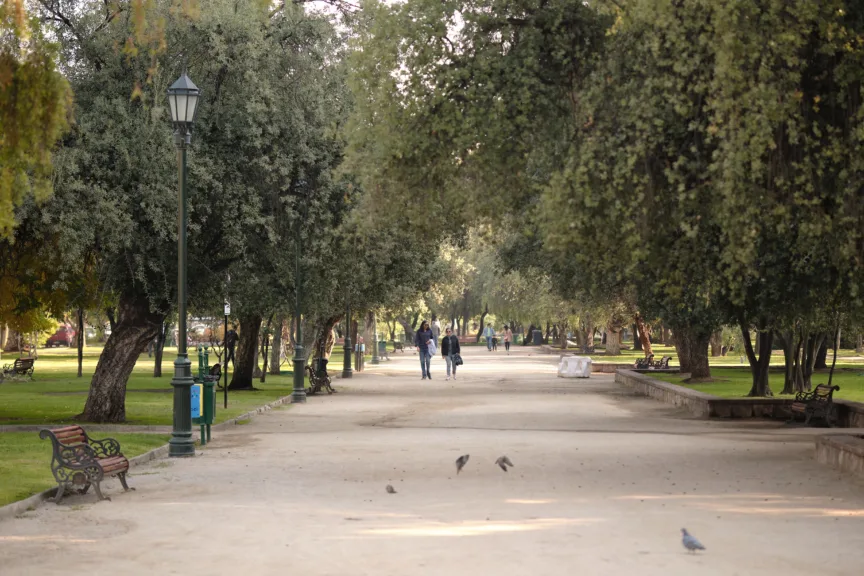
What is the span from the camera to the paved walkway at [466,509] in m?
9.47

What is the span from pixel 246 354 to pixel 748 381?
16.5 metres

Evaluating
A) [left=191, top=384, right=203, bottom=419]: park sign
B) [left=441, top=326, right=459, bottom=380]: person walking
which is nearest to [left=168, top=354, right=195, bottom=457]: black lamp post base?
[left=191, top=384, right=203, bottom=419]: park sign

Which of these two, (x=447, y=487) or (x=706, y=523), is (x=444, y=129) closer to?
(x=447, y=487)

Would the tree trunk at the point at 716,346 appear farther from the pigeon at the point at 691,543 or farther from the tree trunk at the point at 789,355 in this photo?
the pigeon at the point at 691,543

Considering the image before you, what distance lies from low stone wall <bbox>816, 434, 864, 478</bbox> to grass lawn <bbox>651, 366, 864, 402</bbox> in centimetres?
1369

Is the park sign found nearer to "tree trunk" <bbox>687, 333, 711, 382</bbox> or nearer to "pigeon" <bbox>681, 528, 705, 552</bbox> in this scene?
"pigeon" <bbox>681, 528, 705, 552</bbox>

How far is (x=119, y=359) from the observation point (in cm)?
2409

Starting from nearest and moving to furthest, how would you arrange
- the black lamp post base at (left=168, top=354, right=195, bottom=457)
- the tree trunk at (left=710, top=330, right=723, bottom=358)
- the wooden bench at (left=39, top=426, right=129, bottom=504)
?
the wooden bench at (left=39, top=426, right=129, bottom=504), the black lamp post base at (left=168, top=354, right=195, bottom=457), the tree trunk at (left=710, top=330, right=723, bottom=358)

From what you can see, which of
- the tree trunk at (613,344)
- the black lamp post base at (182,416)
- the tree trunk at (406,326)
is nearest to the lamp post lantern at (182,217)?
the black lamp post base at (182,416)

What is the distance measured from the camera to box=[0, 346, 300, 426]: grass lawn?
2584 centimetres

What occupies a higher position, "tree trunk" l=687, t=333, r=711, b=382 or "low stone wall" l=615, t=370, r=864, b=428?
"tree trunk" l=687, t=333, r=711, b=382

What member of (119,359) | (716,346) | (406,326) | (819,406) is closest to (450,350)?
(119,359)

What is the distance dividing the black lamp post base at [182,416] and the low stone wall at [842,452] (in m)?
9.08

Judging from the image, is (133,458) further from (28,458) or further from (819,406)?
(819,406)
